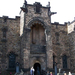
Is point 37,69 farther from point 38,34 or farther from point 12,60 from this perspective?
point 38,34

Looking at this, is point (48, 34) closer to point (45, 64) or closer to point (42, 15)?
point (42, 15)

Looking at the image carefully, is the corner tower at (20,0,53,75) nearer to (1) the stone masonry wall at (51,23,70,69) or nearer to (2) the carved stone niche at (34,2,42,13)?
(2) the carved stone niche at (34,2,42,13)

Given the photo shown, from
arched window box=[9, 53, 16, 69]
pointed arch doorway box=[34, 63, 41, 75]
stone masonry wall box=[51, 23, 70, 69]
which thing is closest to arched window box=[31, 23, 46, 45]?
stone masonry wall box=[51, 23, 70, 69]

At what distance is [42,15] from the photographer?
23.3 metres

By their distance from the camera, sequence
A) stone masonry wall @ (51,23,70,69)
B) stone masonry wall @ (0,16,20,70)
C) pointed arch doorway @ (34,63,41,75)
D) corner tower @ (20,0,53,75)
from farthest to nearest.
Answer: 1. stone masonry wall @ (51,23,70,69)
2. stone masonry wall @ (0,16,20,70)
3. pointed arch doorway @ (34,63,41,75)
4. corner tower @ (20,0,53,75)

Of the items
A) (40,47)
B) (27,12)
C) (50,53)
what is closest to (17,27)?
(27,12)

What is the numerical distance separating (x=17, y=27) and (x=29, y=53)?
540cm

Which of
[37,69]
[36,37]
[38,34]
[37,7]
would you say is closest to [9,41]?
[36,37]

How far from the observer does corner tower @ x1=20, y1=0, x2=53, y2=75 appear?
2159cm

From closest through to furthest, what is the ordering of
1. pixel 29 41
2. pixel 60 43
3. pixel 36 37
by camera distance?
pixel 29 41 < pixel 36 37 < pixel 60 43

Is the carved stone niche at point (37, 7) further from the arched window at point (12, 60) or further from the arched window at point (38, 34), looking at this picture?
the arched window at point (12, 60)

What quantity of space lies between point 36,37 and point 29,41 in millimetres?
2917

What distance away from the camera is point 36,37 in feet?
80.3

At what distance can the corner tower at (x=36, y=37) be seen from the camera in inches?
850
